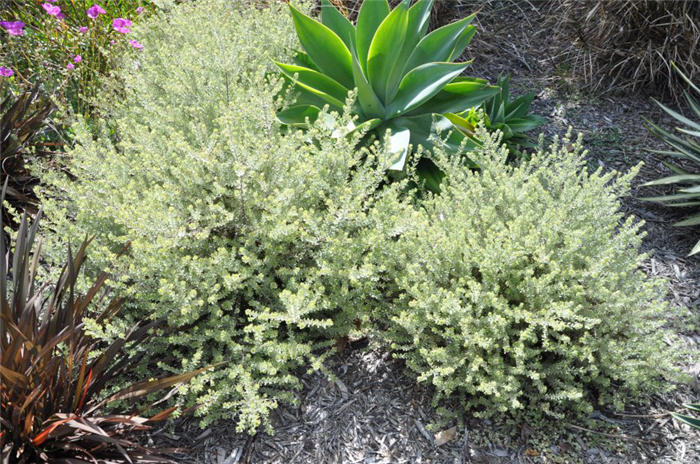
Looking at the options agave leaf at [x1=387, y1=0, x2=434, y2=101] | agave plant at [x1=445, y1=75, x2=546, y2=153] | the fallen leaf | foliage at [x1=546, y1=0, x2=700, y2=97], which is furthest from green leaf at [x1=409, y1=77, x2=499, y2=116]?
the fallen leaf

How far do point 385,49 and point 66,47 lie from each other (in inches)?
104

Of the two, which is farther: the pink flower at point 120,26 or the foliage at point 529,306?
the pink flower at point 120,26

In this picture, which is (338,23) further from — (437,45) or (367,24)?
(437,45)

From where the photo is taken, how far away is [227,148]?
252 cm

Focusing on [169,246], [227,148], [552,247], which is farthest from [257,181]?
[552,247]

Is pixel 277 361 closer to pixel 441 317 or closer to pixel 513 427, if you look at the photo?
pixel 441 317

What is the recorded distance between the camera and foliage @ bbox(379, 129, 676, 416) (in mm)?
2150

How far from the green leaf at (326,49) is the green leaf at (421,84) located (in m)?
0.37

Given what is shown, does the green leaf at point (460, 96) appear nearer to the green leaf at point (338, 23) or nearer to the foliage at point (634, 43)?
the green leaf at point (338, 23)

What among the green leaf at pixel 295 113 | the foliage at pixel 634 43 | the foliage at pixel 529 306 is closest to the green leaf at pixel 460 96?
the green leaf at pixel 295 113

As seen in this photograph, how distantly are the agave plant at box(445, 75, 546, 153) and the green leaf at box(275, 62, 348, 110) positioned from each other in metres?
0.76

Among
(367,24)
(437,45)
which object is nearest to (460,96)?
(437,45)

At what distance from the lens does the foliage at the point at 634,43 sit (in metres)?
3.90

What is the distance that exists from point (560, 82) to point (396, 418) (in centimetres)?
316
